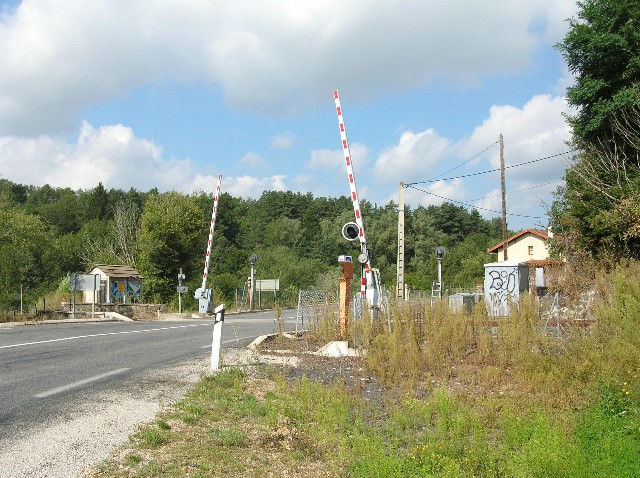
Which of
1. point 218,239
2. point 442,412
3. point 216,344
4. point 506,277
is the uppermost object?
point 218,239

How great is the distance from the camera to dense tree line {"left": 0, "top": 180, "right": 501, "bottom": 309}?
165ft

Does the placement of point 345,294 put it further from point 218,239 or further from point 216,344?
point 218,239

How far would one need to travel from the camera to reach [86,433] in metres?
6.70

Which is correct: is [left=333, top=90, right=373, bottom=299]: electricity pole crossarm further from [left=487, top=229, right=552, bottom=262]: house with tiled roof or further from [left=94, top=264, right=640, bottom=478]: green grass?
[left=487, top=229, right=552, bottom=262]: house with tiled roof

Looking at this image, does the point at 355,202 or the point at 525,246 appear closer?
the point at 355,202

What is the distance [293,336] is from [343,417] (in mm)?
6878

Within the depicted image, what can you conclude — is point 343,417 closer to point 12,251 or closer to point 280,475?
point 280,475

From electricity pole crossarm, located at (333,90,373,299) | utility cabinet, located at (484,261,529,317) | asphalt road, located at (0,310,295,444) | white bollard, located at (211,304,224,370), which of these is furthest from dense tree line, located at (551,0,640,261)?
white bollard, located at (211,304,224,370)

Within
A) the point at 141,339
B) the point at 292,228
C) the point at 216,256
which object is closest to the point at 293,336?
the point at 141,339

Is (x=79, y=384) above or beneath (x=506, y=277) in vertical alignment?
beneath

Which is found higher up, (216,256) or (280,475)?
(216,256)

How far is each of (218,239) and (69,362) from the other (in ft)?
271

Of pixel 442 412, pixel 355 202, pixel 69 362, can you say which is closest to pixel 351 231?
pixel 355 202

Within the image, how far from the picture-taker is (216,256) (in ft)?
286
